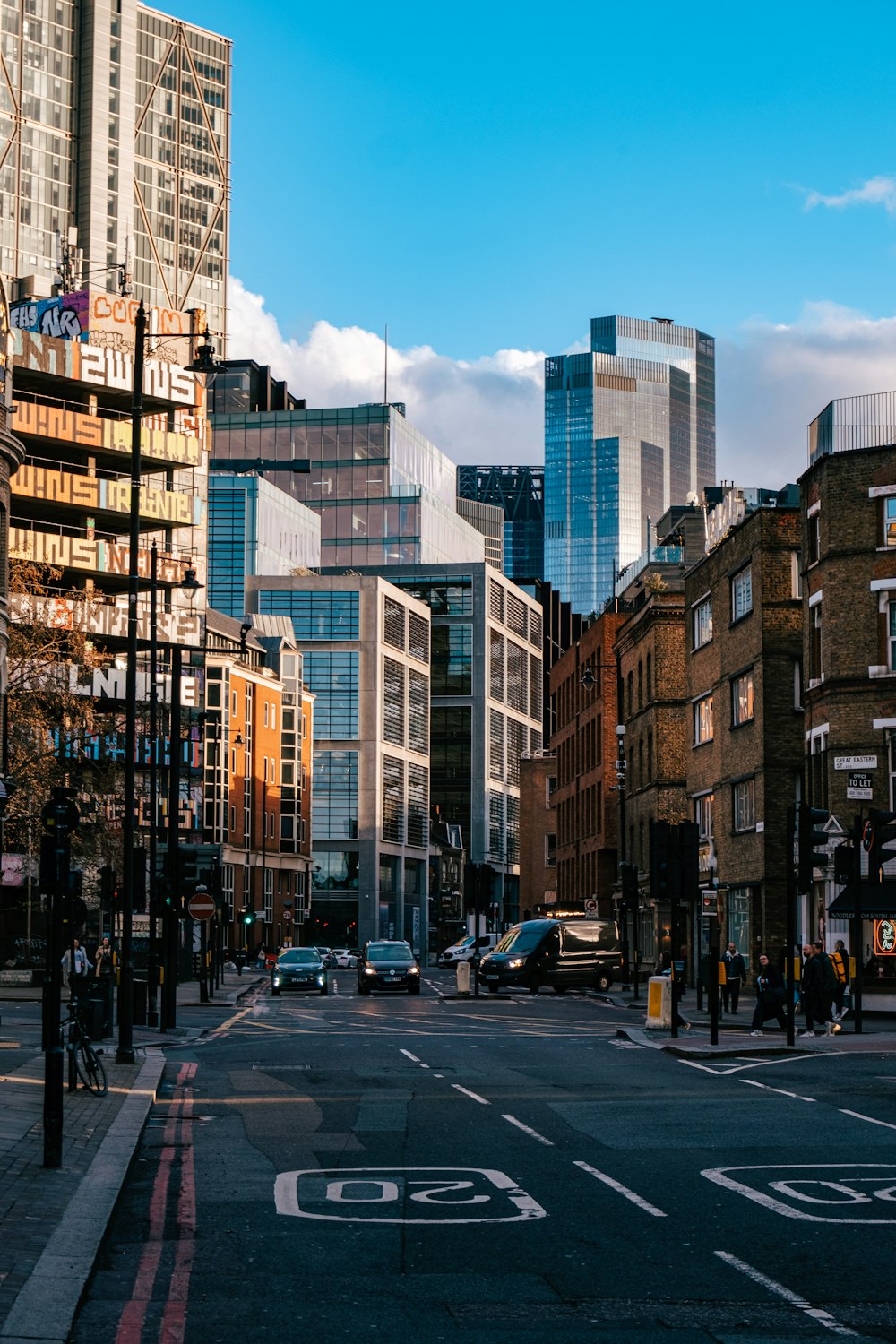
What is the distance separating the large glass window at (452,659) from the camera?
620ft

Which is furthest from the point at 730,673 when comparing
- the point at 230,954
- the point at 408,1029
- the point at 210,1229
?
the point at 230,954

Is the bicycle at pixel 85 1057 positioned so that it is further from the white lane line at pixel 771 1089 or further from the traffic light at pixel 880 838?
the traffic light at pixel 880 838

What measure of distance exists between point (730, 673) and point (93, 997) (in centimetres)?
3056

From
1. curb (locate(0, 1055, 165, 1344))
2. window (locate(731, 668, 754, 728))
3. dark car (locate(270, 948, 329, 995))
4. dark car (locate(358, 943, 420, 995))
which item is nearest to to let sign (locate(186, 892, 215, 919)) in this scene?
dark car (locate(270, 948, 329, 995))

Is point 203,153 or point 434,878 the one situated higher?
point 203,153

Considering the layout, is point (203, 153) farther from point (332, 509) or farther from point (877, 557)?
point (877, 557)

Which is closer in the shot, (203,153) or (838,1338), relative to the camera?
(838,1338)

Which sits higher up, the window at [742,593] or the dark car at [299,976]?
the window at [742,593]

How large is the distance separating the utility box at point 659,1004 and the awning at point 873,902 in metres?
7.10

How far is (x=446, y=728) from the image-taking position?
632 feet

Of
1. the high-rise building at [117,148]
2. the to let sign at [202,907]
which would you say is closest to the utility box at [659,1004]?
the to let sign at [202,907]

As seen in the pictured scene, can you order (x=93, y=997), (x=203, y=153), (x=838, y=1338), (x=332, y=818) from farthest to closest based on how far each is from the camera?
(x=203, y=153), (x=332, y=818), (x=93, y=997), (x=838, y=1338)

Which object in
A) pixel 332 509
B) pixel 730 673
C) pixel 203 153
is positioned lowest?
pixel 730 673

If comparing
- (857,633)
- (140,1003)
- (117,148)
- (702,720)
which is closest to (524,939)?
(702,720)
